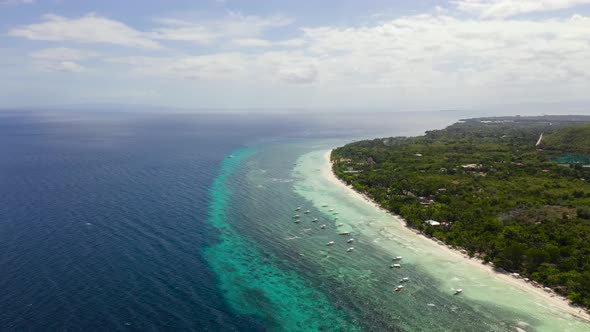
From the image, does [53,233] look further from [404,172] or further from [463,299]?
[404,172]

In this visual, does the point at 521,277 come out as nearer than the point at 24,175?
Yes

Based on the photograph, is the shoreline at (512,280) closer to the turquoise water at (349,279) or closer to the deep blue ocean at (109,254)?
the turquoise water at (349,279)

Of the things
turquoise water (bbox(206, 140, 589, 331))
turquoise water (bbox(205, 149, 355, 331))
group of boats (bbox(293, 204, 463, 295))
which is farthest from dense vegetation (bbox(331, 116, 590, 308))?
turquoise water (bbox(205, 149, 355, 331))

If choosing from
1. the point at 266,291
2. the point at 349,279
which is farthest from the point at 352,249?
the point at 266,291

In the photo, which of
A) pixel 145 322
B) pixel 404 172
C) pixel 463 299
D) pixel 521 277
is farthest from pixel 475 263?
pixel 404 172

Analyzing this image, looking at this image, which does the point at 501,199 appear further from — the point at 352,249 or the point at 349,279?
the point at 349,279

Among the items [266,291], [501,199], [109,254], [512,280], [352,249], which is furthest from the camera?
[501,199]
